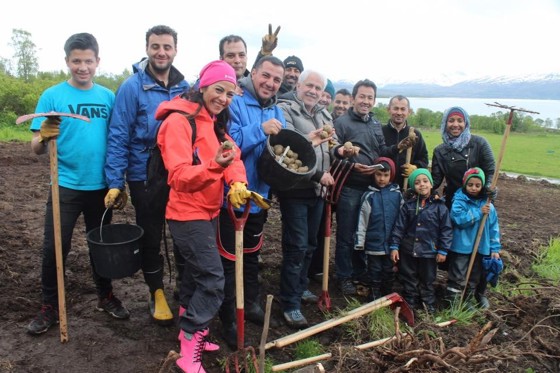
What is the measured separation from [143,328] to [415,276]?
2446mm

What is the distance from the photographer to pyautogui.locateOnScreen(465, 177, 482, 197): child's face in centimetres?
406

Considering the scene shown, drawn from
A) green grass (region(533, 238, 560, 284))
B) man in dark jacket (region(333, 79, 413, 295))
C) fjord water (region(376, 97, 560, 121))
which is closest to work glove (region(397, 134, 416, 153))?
man in dark jacket (region(333, 79, 413, 295))

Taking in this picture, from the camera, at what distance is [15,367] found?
111 inches

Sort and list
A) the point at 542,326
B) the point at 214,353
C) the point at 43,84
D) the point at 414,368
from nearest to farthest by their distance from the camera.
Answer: the point at 414,368, the point at 214,353, the point at 542,326, the point at 43,84

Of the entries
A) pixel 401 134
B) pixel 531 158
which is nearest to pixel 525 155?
pixel 531 158

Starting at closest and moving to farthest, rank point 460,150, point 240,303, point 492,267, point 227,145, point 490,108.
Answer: point 227,145 < point 240,303 < point 492,267 < point 460,150 < point 490,108

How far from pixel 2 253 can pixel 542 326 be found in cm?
521

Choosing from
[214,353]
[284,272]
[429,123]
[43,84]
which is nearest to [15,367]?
[214,353]

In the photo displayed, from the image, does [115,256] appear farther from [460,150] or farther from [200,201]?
[460,150]

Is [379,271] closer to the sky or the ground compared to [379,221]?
closer to the ground

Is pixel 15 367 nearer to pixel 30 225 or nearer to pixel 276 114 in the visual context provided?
pixel 276 114

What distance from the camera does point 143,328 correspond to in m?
3.44

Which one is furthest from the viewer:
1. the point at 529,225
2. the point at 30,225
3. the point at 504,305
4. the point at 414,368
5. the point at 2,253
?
the point at 529,225

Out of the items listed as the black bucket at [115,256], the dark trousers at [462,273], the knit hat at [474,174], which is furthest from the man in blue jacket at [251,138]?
the dark trousers at [462,273]
